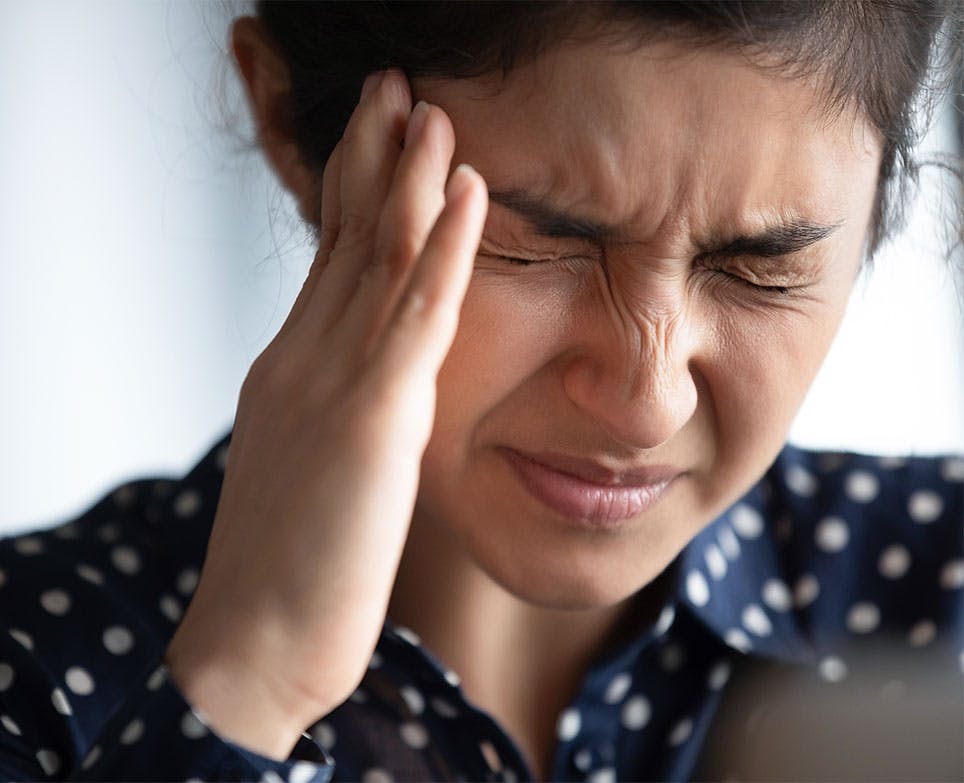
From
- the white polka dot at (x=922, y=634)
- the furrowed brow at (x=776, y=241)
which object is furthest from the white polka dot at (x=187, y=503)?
the white polka dot at (x=922, y=634)

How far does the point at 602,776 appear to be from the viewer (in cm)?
112

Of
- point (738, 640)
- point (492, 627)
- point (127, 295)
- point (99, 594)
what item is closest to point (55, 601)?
point (99, 594)

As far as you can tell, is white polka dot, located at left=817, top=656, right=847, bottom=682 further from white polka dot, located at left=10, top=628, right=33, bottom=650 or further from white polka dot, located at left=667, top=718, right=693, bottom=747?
white polka dot, located at left=10, top=628, right=33, bottom=650

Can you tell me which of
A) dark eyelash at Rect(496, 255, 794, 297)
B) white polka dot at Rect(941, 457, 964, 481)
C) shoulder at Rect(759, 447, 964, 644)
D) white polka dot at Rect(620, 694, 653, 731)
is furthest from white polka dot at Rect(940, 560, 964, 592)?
dark eyelash at Rect(496, 255, 794, 297)

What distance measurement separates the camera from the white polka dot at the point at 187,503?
1180 mm

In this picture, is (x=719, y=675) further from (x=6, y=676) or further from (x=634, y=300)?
(x=6, y=676)

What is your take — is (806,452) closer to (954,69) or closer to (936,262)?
(936,262)

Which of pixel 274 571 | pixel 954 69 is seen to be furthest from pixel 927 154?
pixel 274 571

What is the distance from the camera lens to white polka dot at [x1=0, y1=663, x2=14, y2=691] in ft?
3.45

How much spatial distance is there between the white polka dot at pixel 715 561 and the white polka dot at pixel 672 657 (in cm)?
7

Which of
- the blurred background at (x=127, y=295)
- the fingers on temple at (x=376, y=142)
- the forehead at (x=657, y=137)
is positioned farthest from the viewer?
→ the blurred background at (x=127, y=295)

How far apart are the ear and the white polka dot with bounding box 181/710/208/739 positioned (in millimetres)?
425

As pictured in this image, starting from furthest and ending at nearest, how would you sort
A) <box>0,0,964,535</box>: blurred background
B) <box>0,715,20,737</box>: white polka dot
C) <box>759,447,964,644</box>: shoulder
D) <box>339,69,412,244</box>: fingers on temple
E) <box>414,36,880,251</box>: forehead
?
1. <box>0,0,964,535</box>: blurred background
2. <box>759,447,964,644</box>: shoulder
3. <box>0,715,20,737</box>: white polka dot
4. <box>339,69,412,244</box>: fingers on temple
5. <box>414,36,880,251</box>: forehead

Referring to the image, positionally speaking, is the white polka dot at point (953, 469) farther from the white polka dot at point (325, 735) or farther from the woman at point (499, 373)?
the white polka dot at point (325, 735)
